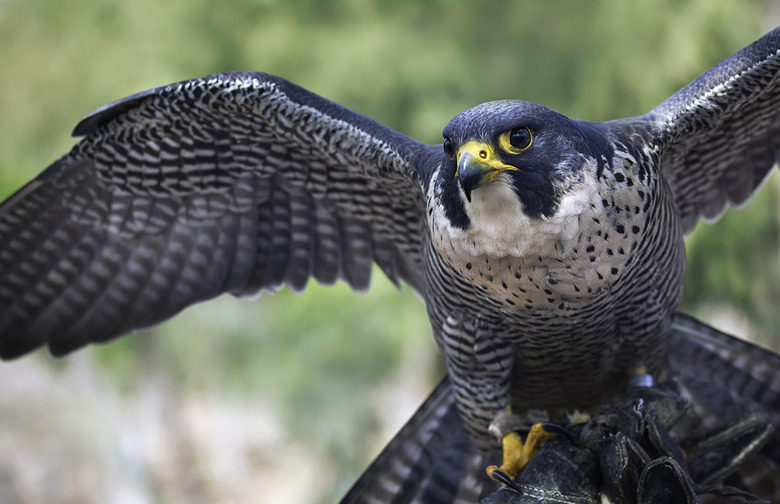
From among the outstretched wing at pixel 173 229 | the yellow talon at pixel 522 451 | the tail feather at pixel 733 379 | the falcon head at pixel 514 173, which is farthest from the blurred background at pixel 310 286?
the falcon head at pixel 514 173

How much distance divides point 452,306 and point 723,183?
4.11ft

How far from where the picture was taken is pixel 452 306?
7.17ft

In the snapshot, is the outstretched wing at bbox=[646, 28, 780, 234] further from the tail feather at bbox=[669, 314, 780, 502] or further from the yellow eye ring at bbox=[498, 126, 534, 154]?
the yellow eye ring at bbox=[498, 126, 534, 154]

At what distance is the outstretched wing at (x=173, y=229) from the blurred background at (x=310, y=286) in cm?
405

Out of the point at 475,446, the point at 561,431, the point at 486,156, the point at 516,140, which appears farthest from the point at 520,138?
the point at 475,446

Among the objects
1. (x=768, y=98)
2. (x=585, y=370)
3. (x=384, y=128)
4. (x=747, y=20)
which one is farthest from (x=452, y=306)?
(x=747, y=20)

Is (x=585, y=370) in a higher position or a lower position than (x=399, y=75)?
lower

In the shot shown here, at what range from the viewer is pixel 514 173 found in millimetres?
1725

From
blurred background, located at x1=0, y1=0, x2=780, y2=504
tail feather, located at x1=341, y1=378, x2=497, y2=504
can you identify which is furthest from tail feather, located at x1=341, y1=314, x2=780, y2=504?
blurred background, located at x1=0, y1=0, x2=780, y2=504

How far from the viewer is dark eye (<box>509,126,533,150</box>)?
5.71 ft

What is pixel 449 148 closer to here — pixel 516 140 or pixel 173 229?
pixel 516 140

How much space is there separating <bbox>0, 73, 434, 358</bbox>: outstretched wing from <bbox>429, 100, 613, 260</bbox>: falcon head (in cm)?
73

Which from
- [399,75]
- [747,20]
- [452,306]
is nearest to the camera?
[452,306]

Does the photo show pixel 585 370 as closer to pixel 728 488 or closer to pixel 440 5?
pixel 728 488
